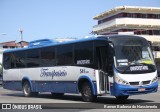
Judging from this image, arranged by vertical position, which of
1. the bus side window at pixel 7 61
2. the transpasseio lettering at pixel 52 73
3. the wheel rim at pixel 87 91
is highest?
the bus side window at pixel 7 61

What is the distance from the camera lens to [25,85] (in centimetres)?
2423

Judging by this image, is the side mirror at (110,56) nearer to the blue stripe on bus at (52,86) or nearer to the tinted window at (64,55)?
the blue stripe on bus at (52,86)

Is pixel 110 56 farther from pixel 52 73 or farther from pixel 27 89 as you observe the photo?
pixel 27 89

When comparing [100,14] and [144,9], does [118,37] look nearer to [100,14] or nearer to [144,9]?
[144,9]

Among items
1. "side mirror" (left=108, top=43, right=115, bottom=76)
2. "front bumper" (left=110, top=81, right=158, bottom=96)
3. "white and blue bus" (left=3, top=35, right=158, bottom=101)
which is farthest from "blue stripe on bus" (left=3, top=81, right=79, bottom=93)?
"front bumper" (left=110, top=81, right=158, bottom=96)

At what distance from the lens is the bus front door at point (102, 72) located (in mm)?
16938

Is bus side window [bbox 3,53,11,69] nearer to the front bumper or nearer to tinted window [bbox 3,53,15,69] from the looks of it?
tinted window [bbox 3,53,15,69]

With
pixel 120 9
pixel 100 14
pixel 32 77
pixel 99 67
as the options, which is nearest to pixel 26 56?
pixel 32 77

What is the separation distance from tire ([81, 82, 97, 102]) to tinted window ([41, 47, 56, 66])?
327 cm

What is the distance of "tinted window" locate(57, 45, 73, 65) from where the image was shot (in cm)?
1951

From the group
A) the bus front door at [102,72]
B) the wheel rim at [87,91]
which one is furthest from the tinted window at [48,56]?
the bus front door at [102,72]

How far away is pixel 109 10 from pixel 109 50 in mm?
65388

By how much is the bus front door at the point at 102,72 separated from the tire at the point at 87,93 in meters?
0.58

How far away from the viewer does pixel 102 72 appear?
56.2ft
